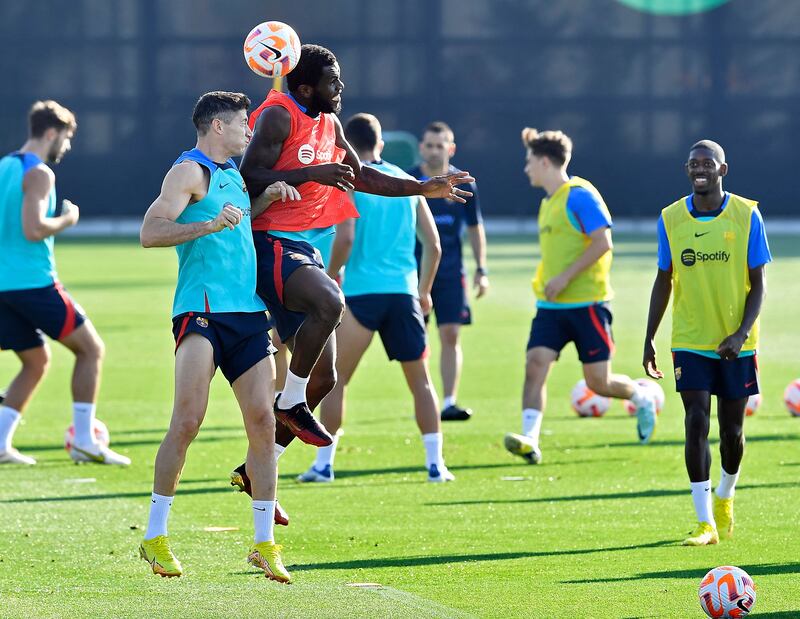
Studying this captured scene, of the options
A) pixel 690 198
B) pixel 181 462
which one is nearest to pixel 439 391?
pixel 690 198

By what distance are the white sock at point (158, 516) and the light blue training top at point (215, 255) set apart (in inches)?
32.0

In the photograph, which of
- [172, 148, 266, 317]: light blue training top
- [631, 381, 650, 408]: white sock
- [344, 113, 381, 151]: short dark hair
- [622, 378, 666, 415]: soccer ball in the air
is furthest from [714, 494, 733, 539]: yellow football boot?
[622, 378, 666, 415]: soccer ball in the air

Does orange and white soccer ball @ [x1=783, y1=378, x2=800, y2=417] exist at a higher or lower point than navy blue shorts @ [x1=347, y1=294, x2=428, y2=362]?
Answer: lower

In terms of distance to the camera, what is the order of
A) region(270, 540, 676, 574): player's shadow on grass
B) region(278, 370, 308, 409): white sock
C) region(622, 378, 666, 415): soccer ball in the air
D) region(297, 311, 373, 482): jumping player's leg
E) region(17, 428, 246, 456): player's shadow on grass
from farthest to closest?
region(622, 378, 666, 415): soccer ball in the air → region(17, 428, 246, 456): player's shadow on grass → region(297, 311, 373, 482): jumping player's leg → region(270, 540, 676, 574): player's shadow on grass → region(278, 370, 308, 409): white sock

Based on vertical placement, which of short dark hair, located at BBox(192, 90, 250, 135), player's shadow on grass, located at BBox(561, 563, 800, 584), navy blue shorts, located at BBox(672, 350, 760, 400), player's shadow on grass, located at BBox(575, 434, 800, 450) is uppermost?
short dark hair, located at BBox(192, 90, 250, 135)

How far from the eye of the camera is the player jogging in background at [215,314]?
6.84 meters

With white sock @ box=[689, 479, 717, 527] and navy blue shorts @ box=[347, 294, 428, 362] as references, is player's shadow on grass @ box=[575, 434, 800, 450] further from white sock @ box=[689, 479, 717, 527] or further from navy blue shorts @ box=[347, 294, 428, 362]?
white sock @ box=[689, 479, 717, 527]

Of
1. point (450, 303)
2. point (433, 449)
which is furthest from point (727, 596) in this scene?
point (450, 303)

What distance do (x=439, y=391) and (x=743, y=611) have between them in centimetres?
941

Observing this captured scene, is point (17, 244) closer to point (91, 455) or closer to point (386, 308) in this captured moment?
point (91, 455)

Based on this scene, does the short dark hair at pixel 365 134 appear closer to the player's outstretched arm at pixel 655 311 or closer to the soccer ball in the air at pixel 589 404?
the player's outstretched arm at pixel 655 311

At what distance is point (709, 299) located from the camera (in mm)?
8375

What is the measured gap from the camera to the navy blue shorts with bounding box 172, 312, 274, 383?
273 inches

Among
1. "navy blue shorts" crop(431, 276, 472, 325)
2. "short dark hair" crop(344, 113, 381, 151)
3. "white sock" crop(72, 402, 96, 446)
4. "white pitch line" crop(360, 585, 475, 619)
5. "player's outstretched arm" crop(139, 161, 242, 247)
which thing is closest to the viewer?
"white pitch line" crop(360, 585, 475, 619)
